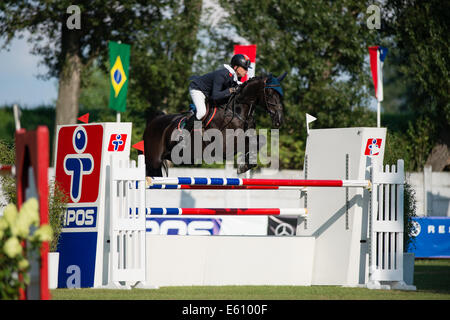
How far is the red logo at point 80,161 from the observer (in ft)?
21.4

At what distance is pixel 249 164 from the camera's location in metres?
7.95

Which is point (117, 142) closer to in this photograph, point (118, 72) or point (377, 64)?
point (118, 72)

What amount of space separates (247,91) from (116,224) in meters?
2.80

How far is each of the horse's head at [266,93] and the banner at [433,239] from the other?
4.21m

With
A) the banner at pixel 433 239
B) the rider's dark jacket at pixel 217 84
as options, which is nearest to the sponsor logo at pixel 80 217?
the rider's dark jacket at pixel 217 84

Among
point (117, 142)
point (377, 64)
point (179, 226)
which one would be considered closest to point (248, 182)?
point (117, 142)

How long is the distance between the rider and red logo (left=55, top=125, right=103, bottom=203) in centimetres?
194

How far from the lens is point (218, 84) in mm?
8336

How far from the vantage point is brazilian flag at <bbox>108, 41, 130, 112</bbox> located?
14.2 m

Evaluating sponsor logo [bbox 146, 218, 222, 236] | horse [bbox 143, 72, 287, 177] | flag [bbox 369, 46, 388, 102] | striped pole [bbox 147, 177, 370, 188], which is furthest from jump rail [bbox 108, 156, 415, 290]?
flag [bbox 369, 46, 388, 102]

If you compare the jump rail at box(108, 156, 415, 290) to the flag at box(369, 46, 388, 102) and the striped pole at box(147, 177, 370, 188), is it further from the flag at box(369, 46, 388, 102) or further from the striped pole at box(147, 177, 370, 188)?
the flag at box(369, 46, 388, 102)

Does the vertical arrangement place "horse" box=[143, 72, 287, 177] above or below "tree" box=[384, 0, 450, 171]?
below

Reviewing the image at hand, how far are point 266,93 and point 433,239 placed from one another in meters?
4.68

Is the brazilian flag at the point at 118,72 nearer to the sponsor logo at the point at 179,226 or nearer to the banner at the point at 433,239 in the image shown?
the sponsor logo at the point at 179,226
